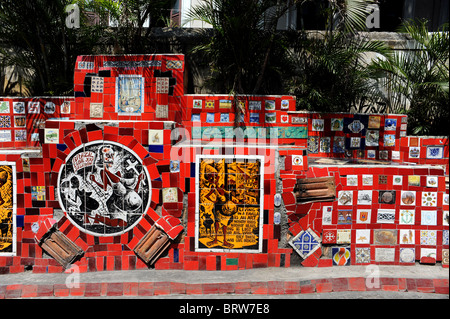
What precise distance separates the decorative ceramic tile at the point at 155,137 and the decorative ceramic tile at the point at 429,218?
4019 millimetres

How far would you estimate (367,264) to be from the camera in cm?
600

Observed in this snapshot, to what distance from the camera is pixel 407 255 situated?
237 inches

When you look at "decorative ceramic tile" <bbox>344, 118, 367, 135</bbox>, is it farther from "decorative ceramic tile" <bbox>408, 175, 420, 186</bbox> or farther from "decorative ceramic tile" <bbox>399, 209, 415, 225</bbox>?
"decorative ceramic tile" <bbox>399, 209, 415, 225</bbox>

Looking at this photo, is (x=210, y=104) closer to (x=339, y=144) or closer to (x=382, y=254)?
(x=339, y=144)

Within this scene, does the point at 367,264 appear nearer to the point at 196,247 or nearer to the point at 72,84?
the point at 196,247

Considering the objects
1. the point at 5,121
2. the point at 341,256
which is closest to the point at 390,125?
the point at 341,256

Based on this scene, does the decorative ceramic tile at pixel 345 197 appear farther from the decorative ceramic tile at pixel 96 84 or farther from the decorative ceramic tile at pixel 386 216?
the decorative ceramic tile at pixel 96 84

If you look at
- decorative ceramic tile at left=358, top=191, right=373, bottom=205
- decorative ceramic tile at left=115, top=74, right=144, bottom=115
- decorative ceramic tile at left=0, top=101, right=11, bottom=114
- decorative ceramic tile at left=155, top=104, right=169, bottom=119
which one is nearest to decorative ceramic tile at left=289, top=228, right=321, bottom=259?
decorative ceramic tile at left=358, top=191, right=373, bottom=205

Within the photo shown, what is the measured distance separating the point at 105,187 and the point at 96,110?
196 cm

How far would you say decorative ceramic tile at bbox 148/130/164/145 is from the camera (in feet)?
19.4

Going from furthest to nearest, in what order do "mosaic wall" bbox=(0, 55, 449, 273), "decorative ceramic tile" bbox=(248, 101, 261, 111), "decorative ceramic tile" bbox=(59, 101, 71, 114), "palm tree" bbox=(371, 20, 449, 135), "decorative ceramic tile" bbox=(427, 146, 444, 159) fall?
"decorative ceramic tile" bbox=(59, 101, 71, 114) < "decorative ceramic tile" bbox=(248, 101, 261, 111) < "palm tree" bbox=(371, 20, 449, 135) < "decorative ceramic tile" bbox=(427, 146, 444, 159) < "mosaic wall" bbox=(0, 55, 449, 273)

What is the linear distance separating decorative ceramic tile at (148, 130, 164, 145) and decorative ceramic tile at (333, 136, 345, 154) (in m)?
3.29

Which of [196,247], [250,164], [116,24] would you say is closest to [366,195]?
[250,164]
